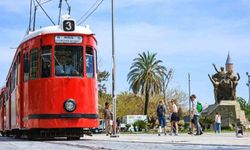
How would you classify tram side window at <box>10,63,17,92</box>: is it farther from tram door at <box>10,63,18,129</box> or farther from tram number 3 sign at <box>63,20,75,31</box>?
tram number 3 sign at <box>63,20,75,31</box>

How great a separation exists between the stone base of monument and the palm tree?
22.5 meters

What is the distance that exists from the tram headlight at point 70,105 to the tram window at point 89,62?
1090 mm

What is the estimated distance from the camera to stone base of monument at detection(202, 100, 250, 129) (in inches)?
1866

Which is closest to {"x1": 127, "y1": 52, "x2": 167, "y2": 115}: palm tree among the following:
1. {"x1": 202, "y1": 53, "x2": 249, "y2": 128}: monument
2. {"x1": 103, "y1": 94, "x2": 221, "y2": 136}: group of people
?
{"x1": 202, "y1": 53, "x2": 249, "y2": 128}: monument

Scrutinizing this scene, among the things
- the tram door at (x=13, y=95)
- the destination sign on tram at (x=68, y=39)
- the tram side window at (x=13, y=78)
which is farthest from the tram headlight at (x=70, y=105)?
the tram side window at (x=13, y=78)

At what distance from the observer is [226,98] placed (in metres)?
51.3

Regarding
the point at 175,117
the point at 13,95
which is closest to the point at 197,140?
the point at 175,117

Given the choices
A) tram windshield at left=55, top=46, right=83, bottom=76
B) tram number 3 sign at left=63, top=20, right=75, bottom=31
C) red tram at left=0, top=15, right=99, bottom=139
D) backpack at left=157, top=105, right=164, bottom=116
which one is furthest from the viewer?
backpack at left=157, top=105, right=164, bottom=116

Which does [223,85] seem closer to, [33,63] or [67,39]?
[67,39]

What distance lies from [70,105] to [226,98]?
112 ft

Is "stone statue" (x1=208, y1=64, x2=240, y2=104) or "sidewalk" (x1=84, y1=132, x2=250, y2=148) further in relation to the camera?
"stone statue" (x1=208, y1=64, x2=240, y2=104)

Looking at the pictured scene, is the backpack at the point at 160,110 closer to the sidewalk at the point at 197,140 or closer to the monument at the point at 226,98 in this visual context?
the sidewalk at the point at 197,140

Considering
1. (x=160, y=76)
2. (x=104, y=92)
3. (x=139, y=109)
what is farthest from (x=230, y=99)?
(x=139, y=109)

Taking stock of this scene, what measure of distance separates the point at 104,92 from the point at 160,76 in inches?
353
